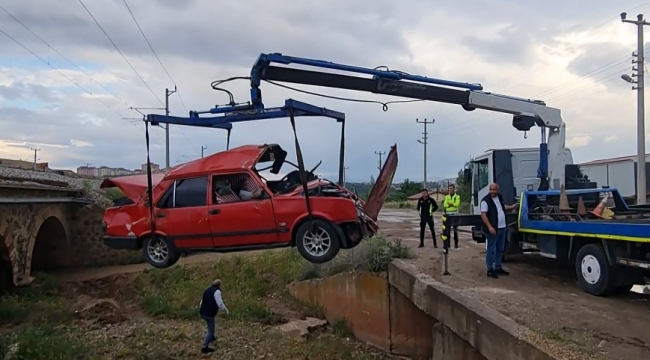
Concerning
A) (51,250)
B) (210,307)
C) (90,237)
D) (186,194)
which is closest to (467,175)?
(210,307)

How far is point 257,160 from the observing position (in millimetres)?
9531

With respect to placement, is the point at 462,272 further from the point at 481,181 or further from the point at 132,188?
the point at 132,188

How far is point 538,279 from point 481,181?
521 cm

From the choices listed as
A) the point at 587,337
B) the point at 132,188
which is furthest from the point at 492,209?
the point at 132,188

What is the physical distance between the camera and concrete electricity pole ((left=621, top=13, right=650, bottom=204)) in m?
25.0

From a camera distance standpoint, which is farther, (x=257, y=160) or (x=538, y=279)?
(x=538, y=279)

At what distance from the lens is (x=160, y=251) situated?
1003 centimetres

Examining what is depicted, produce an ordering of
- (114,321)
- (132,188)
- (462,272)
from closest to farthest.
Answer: (132,188) < (462,272) < (114,321)

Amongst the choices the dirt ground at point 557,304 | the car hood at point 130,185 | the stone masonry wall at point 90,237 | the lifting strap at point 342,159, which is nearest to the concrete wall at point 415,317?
the dirt ground at point 557,304

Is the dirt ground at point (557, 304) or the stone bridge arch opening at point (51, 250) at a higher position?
the dirt ground at point (557, 304)

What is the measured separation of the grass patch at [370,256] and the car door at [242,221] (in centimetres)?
593

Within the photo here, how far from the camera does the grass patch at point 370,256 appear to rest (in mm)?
14805

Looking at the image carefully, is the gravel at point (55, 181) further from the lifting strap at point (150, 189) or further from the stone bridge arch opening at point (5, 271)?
the lifting strap at point (150, 189)

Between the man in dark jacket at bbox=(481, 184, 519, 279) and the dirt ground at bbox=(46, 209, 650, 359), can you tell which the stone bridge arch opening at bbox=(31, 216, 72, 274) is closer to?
the dirt ground at bbox=(46, 209, 650, 359)
